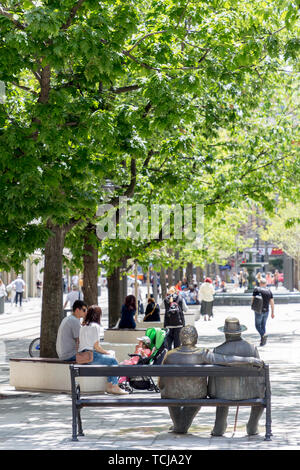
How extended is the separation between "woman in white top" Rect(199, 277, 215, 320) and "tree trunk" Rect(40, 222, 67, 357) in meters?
19.2

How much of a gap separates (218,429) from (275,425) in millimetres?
A: 1229

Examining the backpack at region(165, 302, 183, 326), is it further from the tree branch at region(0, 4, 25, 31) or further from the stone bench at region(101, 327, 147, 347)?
the tree branch at region(0, 4, 25, 31)

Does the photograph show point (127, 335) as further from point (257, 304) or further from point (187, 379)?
point (187, 379)

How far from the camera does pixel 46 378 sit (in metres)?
13.6

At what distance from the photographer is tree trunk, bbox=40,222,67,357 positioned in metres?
14.4

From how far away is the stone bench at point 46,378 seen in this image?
13.3m

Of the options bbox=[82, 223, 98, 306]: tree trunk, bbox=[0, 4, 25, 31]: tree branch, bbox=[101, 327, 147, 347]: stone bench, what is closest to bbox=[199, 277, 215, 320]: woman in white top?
bbox=[82, 223, 98, 306]: tree trunk

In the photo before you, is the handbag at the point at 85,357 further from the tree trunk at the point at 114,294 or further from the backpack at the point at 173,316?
the tree trunk at the point at 114,294

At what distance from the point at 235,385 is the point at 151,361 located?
5.49 metres

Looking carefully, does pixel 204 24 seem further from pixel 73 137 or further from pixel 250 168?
pixel 250 168

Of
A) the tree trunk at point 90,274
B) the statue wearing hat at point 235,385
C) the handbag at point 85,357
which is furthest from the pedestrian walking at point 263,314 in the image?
the statue wearing hat at point 235,385

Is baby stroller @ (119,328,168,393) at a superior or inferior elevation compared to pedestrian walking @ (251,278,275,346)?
inferior
